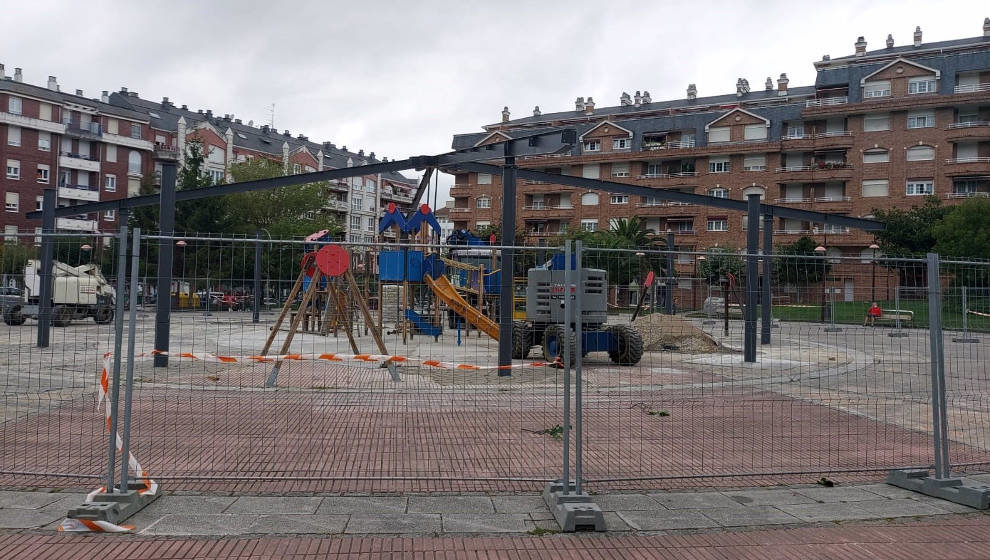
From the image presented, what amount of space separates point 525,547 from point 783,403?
707cm

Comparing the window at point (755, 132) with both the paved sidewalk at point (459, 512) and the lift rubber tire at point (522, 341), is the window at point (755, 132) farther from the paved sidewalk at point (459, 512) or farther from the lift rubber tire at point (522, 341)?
the paved sidewalk at point (459, 512)

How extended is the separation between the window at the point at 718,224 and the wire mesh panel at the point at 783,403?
50.1 m

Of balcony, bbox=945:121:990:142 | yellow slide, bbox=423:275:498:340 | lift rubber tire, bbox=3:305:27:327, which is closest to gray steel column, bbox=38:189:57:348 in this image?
lift rubber tire, bbox=3:305:27:327

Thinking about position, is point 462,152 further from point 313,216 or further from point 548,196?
point 548,196

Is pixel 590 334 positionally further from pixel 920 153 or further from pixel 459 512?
pixel 920 153

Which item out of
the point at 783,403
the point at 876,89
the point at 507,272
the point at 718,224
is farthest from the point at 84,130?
the point at 783,403

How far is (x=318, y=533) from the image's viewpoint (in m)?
4.69

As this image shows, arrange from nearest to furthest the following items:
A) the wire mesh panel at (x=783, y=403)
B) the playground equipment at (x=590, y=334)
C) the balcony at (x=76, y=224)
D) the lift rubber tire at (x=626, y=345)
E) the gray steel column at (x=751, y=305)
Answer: the wire mesh panel at (x=783, y=403), the gray steel column at (x=751, y=305), the playground equipment at (x=590, y=334), the lift rubber tire at (x=626, y=345), the balcony at (x=76, y=224)

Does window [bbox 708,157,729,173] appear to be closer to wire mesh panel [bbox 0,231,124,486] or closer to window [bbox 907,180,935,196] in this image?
window [bbox 907,180,935,196]

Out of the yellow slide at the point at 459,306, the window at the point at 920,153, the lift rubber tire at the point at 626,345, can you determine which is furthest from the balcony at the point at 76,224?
the window at the point at 920,153

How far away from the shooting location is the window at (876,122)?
177 ft

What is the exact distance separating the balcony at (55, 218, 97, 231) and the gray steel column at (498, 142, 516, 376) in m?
49.7

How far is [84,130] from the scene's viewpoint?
60625 millimetres

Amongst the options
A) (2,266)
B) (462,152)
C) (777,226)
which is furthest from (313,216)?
(2,266)
